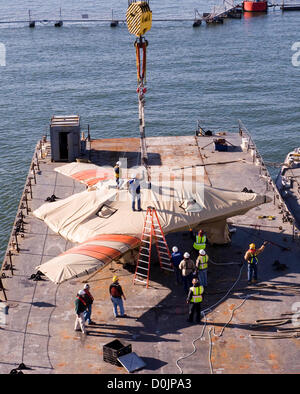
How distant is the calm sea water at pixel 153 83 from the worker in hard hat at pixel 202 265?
18995 mm

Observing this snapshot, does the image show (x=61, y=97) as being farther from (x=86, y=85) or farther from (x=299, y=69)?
(x=299, y=69)

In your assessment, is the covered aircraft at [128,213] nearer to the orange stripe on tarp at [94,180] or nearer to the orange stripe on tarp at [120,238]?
the orange stripe on tarp at [120,238]

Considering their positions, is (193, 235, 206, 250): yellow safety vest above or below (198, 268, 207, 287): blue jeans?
above

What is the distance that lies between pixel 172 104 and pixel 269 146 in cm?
1394

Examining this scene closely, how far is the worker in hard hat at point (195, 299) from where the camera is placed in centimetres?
2480

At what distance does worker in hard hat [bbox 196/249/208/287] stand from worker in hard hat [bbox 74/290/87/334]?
566cm

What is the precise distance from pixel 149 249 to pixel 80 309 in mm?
4857

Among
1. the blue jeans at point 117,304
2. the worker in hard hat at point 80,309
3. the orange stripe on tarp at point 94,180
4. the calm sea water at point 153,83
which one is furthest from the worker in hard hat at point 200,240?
the calm sea water at point 153,83

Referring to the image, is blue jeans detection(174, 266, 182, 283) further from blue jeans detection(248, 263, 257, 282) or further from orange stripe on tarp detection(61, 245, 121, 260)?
blue jeans detection(248, 263, 257, 282)

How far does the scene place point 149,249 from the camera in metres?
27.7

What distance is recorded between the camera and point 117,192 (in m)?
30.7

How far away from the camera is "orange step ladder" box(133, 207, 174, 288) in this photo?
28188 millimetres

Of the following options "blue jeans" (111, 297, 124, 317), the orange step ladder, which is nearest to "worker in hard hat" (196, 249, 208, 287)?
the orange step ladder
